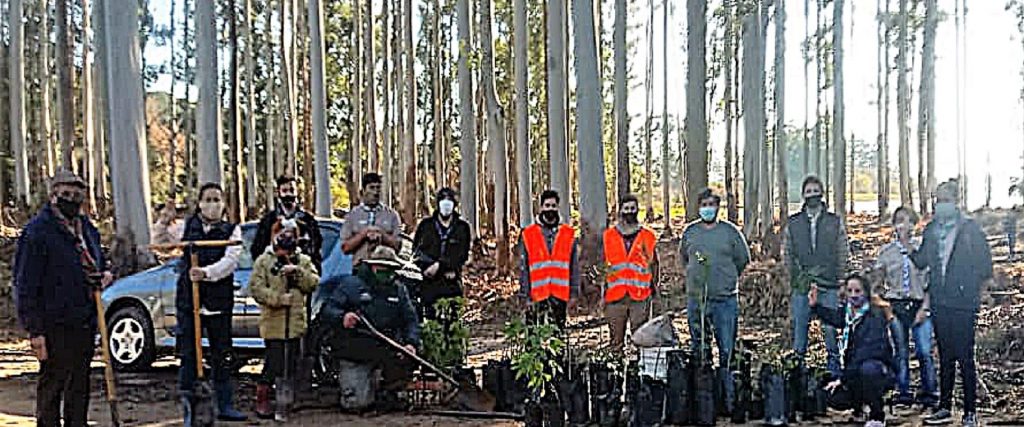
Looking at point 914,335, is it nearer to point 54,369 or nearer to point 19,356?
point 54,369

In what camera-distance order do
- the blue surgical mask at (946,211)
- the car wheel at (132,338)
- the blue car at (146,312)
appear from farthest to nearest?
the car wheel at (132,338)
the blue car at (146,312)
the blue surgical mask at (946,211)

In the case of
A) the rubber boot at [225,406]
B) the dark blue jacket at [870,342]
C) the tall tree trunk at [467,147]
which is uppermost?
the tall tree trunk at [467,147]

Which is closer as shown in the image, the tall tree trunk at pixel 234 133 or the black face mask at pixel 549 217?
the black face mask at pixel 549 217

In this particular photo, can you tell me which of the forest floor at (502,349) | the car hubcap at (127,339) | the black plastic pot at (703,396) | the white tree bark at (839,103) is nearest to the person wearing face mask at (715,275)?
the forest floor at (502,349)

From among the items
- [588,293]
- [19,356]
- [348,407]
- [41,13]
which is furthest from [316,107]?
[41,13]

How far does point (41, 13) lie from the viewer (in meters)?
36.3

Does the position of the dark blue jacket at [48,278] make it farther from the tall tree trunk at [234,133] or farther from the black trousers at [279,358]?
the tall tree trunk at [234,133]

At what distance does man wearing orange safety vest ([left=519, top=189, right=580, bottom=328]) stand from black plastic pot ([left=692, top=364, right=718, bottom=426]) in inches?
68.1

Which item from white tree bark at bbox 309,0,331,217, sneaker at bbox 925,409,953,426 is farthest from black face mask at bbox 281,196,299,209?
white tree bark at bbox 309,0,331,217

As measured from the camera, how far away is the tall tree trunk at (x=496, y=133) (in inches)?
807

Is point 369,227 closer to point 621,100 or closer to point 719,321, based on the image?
point 719,321

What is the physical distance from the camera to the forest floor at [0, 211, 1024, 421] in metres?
8.90

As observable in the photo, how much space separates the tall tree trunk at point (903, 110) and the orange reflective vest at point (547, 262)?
70.2 ft

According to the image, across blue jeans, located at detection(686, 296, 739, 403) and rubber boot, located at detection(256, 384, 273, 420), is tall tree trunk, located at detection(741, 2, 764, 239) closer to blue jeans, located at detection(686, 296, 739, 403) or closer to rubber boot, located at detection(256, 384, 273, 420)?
blue jeans, located at detection(686, 296, 739, 403)
